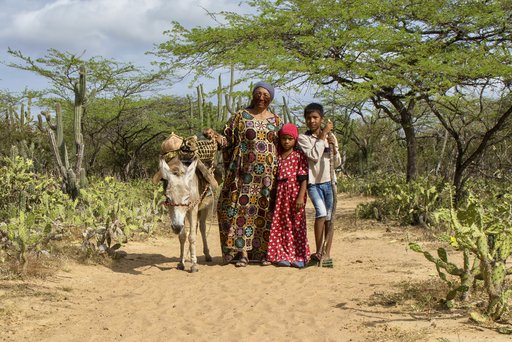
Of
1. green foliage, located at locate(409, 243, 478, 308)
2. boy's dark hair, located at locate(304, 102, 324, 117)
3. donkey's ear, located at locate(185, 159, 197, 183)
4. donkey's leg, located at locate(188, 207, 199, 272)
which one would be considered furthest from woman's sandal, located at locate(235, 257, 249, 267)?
green foliage, located at locate(409, 243, 478, 308)

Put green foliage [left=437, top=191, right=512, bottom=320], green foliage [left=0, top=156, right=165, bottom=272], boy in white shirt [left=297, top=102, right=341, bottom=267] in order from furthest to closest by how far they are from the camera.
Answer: boy in white shirt [left=297, top=102, right=341, bottom=267]
green foliage [left=0, top=156, right=165, bottom=272]
green foliage [left=437, top=191, right=512, bottom=320]

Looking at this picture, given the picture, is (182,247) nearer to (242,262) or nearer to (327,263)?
(242,262)

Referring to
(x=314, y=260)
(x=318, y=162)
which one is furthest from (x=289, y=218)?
(x=318, y=162)

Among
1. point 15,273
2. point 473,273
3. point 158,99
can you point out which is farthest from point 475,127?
point 15,273

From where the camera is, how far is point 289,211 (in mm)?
5719

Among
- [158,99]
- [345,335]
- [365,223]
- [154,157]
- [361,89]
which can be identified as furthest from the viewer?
[154,157]

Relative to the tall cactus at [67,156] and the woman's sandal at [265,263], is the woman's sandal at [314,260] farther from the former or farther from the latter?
the tall cactus at [67,156]

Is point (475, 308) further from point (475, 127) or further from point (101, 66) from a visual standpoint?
point (101, 66)

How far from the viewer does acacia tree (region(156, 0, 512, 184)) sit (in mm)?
9180

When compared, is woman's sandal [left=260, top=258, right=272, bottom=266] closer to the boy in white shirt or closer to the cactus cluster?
the boy in white shirt

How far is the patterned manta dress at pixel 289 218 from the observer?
570 cm

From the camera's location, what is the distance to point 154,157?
2483 centimetres

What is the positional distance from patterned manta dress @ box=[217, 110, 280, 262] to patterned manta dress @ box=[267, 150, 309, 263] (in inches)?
6.5

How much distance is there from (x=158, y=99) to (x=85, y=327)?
1781 centimetres
